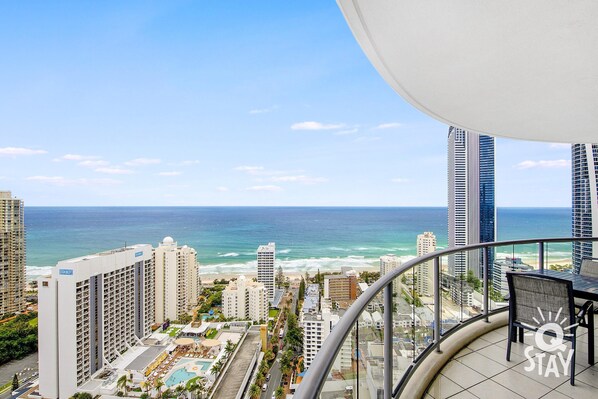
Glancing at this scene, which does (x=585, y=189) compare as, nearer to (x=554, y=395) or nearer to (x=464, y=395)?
(x=554, y=395)

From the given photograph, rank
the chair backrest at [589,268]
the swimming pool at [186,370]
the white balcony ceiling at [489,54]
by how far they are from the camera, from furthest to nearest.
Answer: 1. the swimming pool at [186,370]
2. the chair backrest at [589,268]
3. the white balcony ceiling at [489,54]

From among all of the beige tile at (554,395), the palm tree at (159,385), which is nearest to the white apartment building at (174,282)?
the palm tree at (159,385)

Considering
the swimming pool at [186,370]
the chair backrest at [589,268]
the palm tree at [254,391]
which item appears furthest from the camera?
the swimming pool at [186,370]

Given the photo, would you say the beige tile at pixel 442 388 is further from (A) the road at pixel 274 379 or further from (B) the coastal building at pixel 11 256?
(B) the coastal building at pixel 11 256

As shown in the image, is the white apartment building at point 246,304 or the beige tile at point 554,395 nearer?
the beige tile at point 554,395

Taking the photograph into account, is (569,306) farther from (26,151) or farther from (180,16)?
(26,151)

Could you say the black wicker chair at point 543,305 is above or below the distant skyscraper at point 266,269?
above
